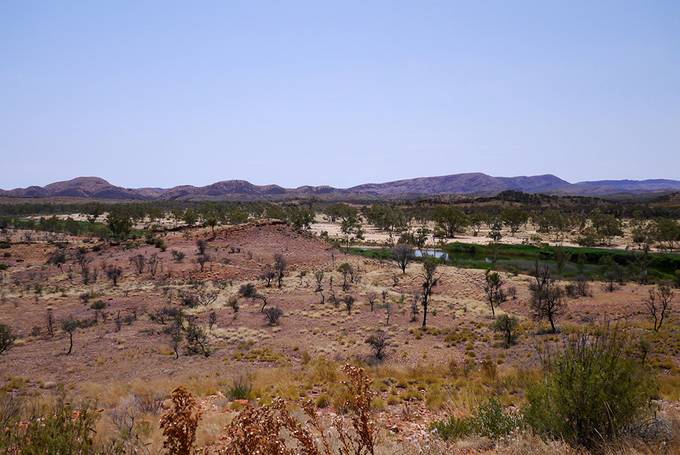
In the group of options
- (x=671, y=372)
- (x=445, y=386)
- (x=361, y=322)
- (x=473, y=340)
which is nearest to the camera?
(x=445, y=386)

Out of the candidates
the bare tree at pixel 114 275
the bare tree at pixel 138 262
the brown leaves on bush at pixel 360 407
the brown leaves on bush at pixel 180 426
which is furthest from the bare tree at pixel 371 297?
the brown leaves on bush at pixel 180 426

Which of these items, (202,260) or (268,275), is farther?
(202,260)

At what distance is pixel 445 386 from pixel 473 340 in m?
12.3

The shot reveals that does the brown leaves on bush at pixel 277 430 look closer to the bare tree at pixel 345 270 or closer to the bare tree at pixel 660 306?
the bare tree at pixel 660 306

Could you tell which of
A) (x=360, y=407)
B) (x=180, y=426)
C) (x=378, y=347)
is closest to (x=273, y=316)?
(x=378, y=347)

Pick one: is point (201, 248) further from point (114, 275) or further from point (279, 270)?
point (114, 275)

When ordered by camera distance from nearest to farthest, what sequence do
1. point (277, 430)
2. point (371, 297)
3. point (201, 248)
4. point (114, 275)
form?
point (277, 430)
point (371, 297)
point (114, 275)
point (201, 248)

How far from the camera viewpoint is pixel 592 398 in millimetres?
6543

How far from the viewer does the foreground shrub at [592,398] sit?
6.48 meters

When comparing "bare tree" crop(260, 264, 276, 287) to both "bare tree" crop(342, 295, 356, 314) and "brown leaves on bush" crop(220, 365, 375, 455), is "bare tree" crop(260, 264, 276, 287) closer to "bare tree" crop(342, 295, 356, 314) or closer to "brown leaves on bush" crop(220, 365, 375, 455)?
"bare tree" crop(342, 295, 356, 314)

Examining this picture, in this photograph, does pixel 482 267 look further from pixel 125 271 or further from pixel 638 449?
pixel 638 449

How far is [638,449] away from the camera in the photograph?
5762 mm

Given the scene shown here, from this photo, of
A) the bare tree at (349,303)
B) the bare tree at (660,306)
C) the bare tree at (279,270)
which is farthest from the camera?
the bare tree at (279,270)

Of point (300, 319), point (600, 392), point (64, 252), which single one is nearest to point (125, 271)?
point (64, 252)
